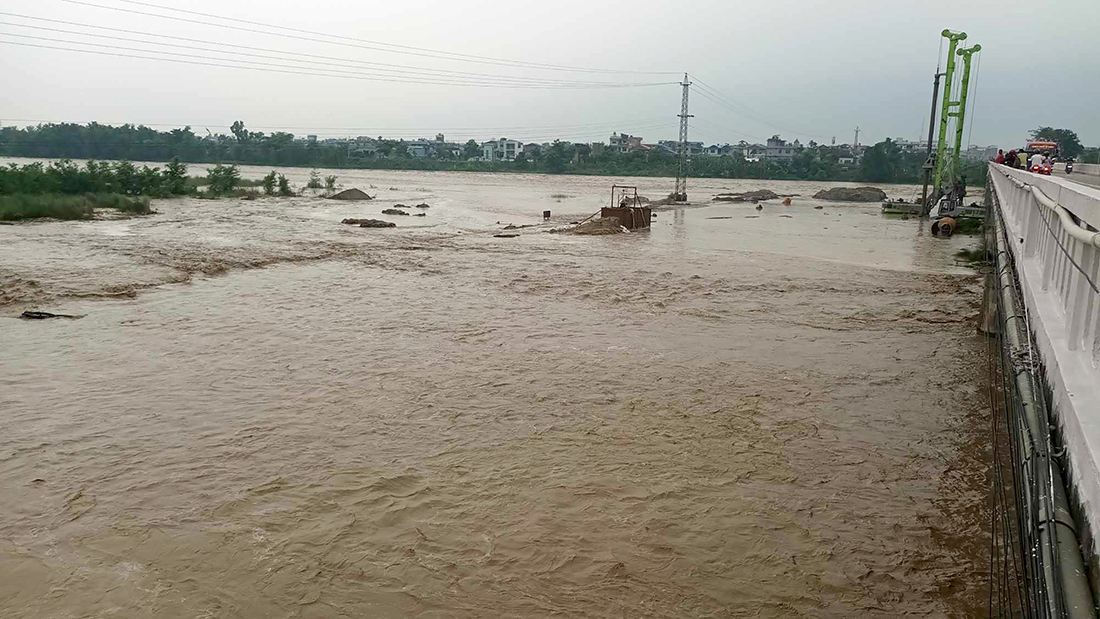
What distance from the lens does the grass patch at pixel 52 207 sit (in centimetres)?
2761

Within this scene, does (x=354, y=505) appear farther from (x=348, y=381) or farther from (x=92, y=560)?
(x=348, y=381)

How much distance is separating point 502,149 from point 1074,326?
183418 millimetres

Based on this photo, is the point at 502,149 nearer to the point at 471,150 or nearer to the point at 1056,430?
the point at 471,150

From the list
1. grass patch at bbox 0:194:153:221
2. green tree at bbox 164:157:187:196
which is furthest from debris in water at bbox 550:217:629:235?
green tree at bbox 164:157:187:196

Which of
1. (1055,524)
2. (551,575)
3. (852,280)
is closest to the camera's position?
(1055,524)

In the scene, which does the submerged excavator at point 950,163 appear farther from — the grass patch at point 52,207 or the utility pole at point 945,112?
the grass patch at point 52,207

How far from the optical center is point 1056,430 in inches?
165

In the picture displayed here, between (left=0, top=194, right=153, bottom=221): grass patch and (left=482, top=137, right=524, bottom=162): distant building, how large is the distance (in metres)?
145

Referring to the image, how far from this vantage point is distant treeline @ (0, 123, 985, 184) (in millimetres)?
112750

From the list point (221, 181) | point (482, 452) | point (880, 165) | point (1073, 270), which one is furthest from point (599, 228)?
point (880, 165)

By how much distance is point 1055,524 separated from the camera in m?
3.21

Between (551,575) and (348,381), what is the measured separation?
197 inches

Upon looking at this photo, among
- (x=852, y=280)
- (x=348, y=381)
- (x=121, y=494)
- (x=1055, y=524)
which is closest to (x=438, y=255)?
(x=852, y=280)

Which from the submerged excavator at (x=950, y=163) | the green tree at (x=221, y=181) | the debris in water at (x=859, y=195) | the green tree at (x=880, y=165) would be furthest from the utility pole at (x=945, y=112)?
the green tree at (x=880, y=165)
